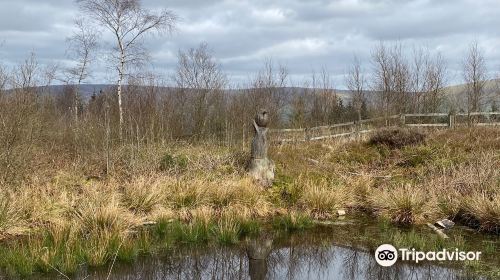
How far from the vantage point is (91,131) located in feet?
41.4

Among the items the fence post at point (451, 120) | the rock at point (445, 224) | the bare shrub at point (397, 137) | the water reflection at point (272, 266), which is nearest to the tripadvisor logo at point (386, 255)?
the water reflection at point (272, 266)

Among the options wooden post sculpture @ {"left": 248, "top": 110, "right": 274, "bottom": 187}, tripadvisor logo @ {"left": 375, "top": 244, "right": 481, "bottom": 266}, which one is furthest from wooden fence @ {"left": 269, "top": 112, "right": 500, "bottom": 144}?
tripadvisor logo @ {"left": 375, "top": 244, "right": 481, "bottom": 266}

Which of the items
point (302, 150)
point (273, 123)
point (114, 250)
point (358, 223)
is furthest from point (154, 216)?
point (273, 123)

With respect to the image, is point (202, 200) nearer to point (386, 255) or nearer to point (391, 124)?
point (386, 255)

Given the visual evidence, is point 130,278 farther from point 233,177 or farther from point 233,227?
point 233,177

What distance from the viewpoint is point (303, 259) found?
280 inches

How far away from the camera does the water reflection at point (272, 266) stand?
6203 millimetres

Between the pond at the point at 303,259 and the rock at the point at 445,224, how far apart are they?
15 centimetres

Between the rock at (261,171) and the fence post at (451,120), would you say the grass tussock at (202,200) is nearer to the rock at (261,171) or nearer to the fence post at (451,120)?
the rock at (261,171)

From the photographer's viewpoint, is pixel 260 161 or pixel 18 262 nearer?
pixel 18 262

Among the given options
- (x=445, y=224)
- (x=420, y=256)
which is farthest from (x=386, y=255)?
(x=445, y=224)

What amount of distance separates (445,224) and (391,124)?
1208cm

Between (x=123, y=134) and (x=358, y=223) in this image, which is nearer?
(x=358, y=223)

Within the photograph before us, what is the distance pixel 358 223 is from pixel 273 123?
10.6 m
